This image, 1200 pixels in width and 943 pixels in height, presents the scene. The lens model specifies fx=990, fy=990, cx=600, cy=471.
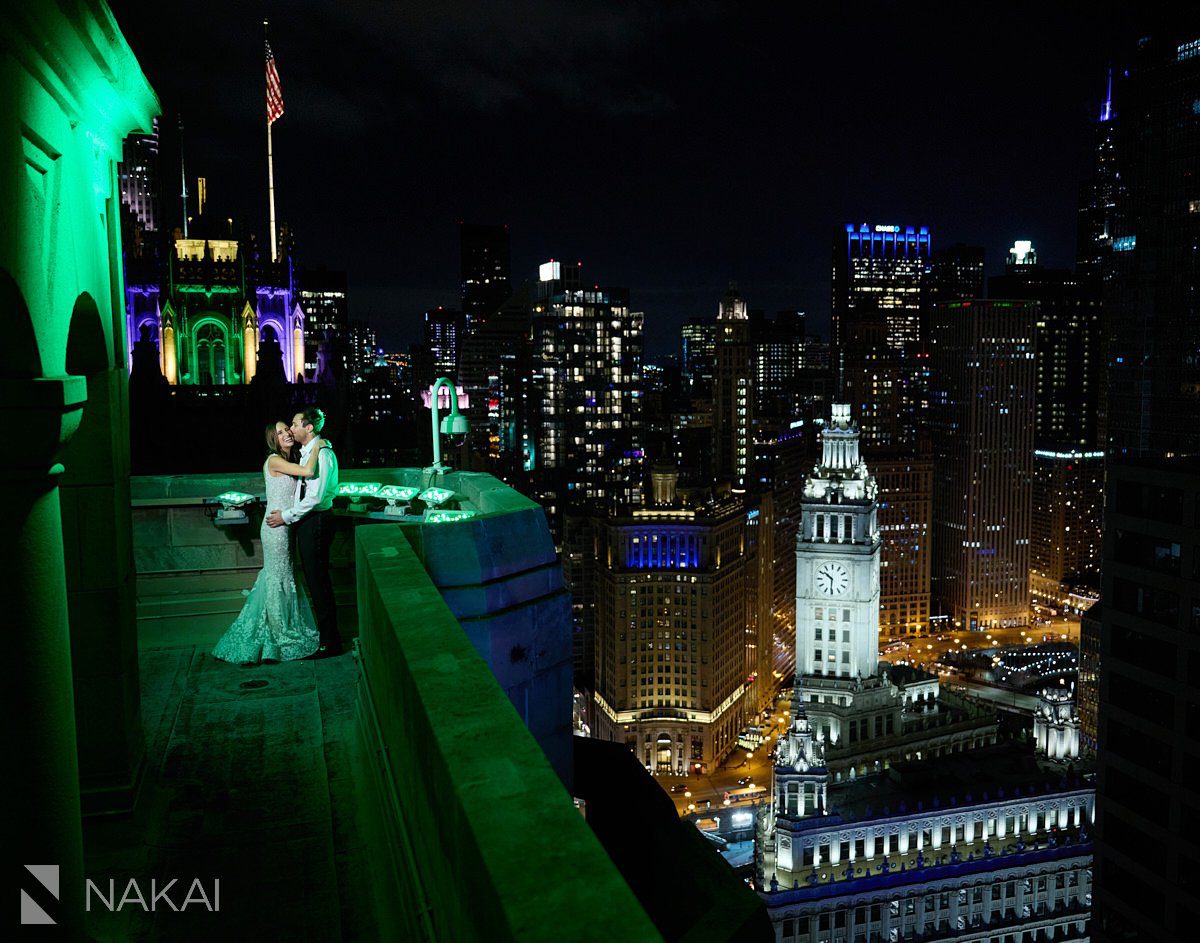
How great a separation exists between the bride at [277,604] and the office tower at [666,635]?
8910cm

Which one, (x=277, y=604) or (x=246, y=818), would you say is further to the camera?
(x=277, y=604)

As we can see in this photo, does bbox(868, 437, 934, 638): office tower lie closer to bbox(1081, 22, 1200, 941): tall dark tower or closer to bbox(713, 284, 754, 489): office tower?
bbox(713, 284, 754, 489): office tower

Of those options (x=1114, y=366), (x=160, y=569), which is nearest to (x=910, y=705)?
(x=1114, y=366)

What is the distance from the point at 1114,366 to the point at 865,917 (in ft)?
111

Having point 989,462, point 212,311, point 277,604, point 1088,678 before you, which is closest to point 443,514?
point 277,604

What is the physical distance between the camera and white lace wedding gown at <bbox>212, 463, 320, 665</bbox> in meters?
11.0

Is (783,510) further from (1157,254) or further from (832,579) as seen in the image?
(1157,254)

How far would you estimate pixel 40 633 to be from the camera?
4.88 meters

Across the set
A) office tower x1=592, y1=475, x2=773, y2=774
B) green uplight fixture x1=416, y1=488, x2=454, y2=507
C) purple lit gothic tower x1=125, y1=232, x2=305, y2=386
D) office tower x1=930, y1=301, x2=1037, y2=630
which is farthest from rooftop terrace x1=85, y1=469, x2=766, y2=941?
office tower x1=930, y1=301, x2=1037, y2=630

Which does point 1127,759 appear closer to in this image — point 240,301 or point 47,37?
point 47,37

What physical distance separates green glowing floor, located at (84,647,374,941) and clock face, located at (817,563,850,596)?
67.9 m

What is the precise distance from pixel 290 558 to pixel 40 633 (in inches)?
248

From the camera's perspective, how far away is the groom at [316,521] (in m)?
11.0

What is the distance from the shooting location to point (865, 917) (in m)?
57.6
